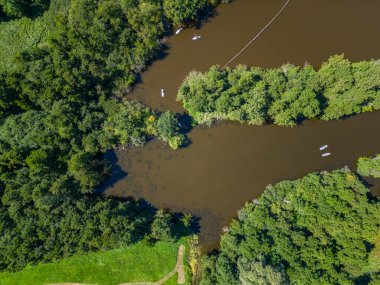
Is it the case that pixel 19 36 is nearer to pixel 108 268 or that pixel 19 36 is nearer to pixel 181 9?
pixel 181 9

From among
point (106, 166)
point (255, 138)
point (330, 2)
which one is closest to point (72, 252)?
point (106, 166)

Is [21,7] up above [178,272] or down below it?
above

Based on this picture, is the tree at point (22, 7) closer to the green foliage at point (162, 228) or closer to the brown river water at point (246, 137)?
the brown river water at point (246, 137)

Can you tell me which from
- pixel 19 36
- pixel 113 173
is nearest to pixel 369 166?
pixel 113 173

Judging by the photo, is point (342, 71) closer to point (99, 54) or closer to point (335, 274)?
point (335, 274)

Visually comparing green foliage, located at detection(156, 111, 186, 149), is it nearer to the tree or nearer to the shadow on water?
the shadow on water

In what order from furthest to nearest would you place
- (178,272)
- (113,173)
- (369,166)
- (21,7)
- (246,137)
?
(246,137) → (113,173) → (178,272) → (21,7) → (369,166)
